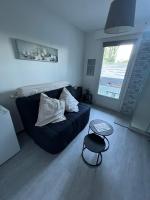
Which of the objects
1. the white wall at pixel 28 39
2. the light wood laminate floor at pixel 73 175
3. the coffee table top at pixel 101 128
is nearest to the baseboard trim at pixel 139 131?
the light wood laminate floor at pixel 73 175

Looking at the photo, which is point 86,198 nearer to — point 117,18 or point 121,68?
point 117,18

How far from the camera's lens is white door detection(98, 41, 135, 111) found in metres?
2.72

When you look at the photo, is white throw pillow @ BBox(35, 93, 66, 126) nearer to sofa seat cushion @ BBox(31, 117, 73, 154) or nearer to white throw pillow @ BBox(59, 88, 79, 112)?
sofa seat cushion @ BBox(31, 117, 73, 154)

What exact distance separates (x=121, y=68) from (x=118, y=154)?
7.57 ft

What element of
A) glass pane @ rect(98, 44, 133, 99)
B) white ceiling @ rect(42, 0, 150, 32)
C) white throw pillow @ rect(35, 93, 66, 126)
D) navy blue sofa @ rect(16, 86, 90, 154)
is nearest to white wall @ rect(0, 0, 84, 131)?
white ceiling @ rect(42, 0, 150, 32)

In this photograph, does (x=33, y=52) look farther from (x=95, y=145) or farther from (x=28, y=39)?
(x=95, y=145)

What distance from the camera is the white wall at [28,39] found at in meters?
1.54

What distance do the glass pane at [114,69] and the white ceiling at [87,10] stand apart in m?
0.67

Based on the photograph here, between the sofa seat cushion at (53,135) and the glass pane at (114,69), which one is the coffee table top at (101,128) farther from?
the glass pane at (114,69)

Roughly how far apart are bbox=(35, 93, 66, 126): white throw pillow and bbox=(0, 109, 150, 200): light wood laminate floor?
0.54m

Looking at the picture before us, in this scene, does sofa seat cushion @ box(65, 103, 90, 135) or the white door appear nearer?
sofa seat cushion @ box(65, 103, 90, 135)

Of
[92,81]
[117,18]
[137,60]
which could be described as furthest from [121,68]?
[117,18]

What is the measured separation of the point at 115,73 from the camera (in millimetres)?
3037

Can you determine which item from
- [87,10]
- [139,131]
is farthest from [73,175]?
[87,10]
